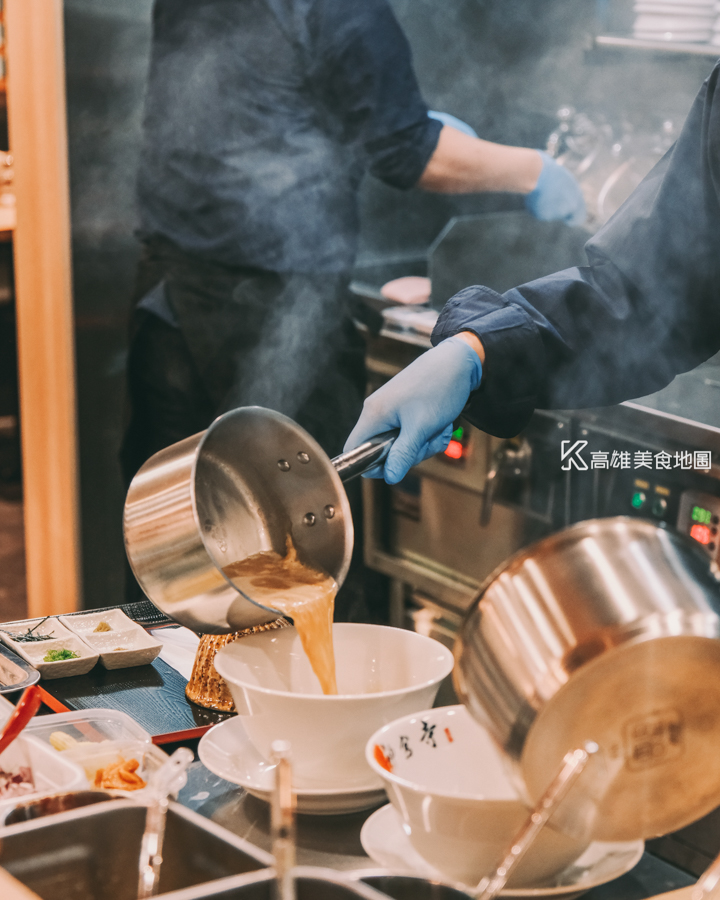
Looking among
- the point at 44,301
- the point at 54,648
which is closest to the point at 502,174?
the point at 44,301

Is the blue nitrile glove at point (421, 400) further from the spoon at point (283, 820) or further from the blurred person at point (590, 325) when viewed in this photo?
the spoon at point (283, 820)

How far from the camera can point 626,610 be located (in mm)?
721

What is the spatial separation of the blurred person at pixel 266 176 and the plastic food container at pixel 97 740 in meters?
1.57

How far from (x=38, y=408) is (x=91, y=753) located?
2.19 meters

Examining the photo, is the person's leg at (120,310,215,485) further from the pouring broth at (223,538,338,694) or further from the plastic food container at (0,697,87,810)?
the plastic food container at (0,697,87,810)

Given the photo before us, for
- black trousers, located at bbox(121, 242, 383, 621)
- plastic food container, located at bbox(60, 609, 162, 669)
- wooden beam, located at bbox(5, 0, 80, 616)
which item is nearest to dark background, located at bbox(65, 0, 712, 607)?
wooden beam, located at bbox(5, 0, 80, 616)

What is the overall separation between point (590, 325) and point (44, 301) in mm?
2026

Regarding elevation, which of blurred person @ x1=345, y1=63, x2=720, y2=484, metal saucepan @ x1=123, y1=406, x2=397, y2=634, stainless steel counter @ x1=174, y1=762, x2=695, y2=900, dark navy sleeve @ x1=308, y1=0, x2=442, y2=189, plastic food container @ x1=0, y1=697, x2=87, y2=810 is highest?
dark navy sleeve @ x1=308, y1=0, x2=442, y2=189

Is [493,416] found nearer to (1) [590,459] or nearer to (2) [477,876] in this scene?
(2) [477,876]

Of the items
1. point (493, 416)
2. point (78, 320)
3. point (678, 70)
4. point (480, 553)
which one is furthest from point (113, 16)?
point (493, 416)

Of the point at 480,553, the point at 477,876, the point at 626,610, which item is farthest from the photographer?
the point at 480,553

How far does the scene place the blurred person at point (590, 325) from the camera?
1384 millimetres

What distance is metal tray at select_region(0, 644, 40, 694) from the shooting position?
1.28 m

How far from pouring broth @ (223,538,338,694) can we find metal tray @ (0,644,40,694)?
0.29 metres
